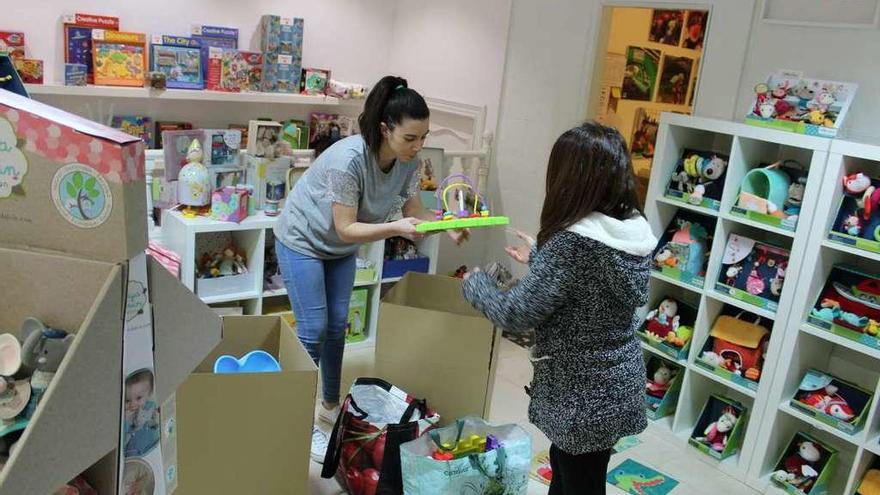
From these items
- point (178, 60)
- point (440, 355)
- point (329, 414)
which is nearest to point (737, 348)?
point (440, 355)

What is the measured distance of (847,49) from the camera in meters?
2.62

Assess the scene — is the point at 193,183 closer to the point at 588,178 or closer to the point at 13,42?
the point at 13,42

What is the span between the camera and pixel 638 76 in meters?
4.60

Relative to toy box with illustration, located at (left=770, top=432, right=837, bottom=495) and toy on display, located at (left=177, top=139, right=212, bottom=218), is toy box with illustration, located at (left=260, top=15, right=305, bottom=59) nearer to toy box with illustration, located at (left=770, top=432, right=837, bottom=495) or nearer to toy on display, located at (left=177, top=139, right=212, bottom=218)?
toy on display, located at (left=177, top=139, right=212, bottom=218)

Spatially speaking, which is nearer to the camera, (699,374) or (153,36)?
(699,374)

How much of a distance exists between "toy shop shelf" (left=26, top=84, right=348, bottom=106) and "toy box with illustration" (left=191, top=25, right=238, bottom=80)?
0.47 ft

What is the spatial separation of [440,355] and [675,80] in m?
2.84

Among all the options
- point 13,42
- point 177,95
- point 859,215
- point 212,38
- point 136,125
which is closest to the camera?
point 859,215

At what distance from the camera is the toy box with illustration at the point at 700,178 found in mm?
2850

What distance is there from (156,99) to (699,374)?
305 centimetres

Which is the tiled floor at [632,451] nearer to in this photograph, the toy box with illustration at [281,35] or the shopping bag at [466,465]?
the shopping bag at [466,465]

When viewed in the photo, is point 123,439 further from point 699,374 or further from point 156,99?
point 156,99

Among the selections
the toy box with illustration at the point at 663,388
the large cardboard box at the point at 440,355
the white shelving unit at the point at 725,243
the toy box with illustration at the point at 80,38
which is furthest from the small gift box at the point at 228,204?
the toy box with illustration at the point at 663,388

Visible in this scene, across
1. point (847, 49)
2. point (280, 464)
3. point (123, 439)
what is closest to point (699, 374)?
point (847, 49)
